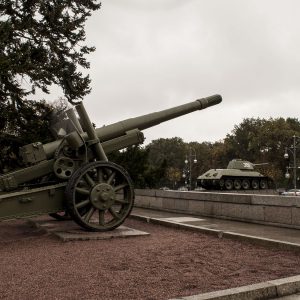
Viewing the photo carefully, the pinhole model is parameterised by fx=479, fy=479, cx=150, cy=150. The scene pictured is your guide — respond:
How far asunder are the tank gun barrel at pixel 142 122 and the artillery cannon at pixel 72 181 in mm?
44

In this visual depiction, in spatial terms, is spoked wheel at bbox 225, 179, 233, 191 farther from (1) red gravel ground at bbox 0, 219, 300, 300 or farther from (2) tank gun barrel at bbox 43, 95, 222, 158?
(1) red gravel ground at bbox 0, 219, 300, 300

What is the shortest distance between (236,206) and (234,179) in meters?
20.3

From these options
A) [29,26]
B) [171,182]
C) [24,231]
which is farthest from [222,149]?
[24,231]

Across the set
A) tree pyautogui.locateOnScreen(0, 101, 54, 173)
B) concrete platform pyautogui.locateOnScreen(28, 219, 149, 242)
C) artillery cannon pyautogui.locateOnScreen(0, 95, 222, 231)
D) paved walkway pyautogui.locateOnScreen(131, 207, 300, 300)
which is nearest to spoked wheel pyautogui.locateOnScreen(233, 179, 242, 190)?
tree pyautogui.locateOnScreen(0, 101, 54, 173)

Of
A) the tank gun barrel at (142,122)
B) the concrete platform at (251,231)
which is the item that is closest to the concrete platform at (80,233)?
the concrete platform at (251,231)

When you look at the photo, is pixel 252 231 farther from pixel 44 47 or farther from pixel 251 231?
A: pixel 44 47

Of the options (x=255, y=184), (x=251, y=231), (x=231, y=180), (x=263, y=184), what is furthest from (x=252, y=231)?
(x=263, y=184)

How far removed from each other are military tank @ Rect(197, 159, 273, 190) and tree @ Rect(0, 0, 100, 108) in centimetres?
1540

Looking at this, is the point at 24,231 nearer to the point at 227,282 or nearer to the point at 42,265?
the point at 42,265

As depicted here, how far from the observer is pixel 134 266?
617cm

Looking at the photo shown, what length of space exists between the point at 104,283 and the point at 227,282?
1.34 m

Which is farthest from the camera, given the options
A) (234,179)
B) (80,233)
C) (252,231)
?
(234,179)

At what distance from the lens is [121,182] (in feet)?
31.3

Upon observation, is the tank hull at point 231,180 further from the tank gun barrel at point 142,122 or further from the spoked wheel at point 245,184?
the tank gun barrel at point 142,122
